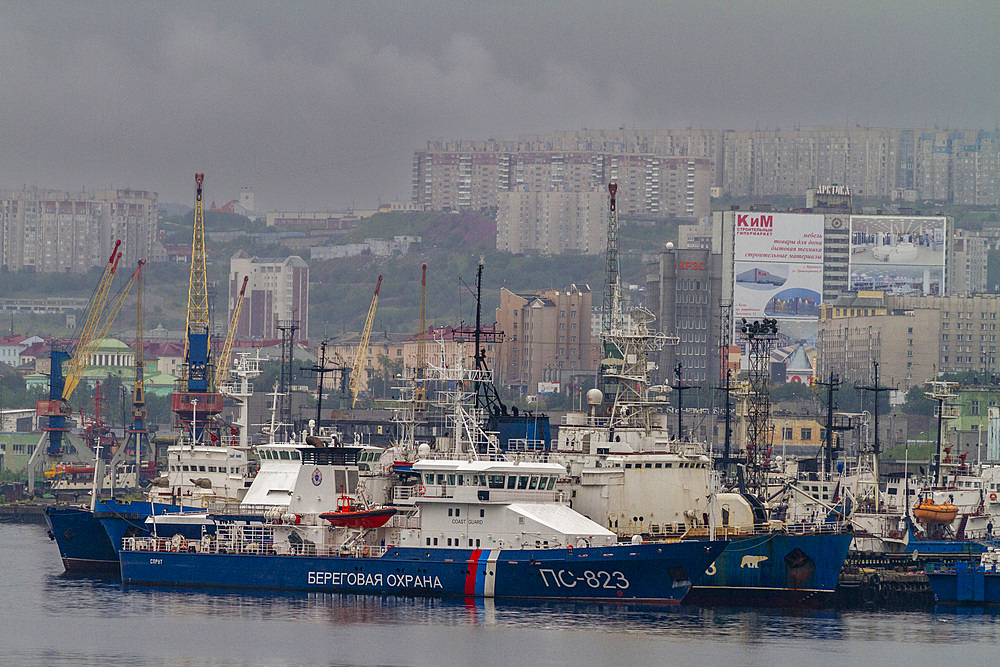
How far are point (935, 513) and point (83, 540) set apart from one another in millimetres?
34906

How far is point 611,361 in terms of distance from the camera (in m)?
77.1

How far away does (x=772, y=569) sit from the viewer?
70.0 metres

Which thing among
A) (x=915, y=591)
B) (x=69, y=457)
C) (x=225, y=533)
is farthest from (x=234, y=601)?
(x=69, y=457)

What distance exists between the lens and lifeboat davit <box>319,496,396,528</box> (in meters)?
70.2

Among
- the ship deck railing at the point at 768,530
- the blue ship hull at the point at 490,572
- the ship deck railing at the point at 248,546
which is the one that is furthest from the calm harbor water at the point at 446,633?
the ship deck railing at the point at 768,530

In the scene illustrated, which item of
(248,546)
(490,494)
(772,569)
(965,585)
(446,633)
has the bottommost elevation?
(446,633)

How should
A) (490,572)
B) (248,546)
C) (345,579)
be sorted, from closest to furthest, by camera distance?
(490,572) → (345,579) → (248,546)

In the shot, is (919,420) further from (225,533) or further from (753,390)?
(225,533)

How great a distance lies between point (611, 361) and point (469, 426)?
677cm

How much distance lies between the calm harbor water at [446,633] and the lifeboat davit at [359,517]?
2.64 meters

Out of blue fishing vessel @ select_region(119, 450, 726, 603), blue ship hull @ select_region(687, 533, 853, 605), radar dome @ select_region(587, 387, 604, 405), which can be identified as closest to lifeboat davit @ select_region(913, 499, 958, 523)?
blue ship hull @ select_region(687, 533, 853, 605)

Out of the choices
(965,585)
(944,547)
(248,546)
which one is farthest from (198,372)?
(965,585)

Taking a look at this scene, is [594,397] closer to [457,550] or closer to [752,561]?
[752,561]

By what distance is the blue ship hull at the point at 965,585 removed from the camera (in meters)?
71.8
